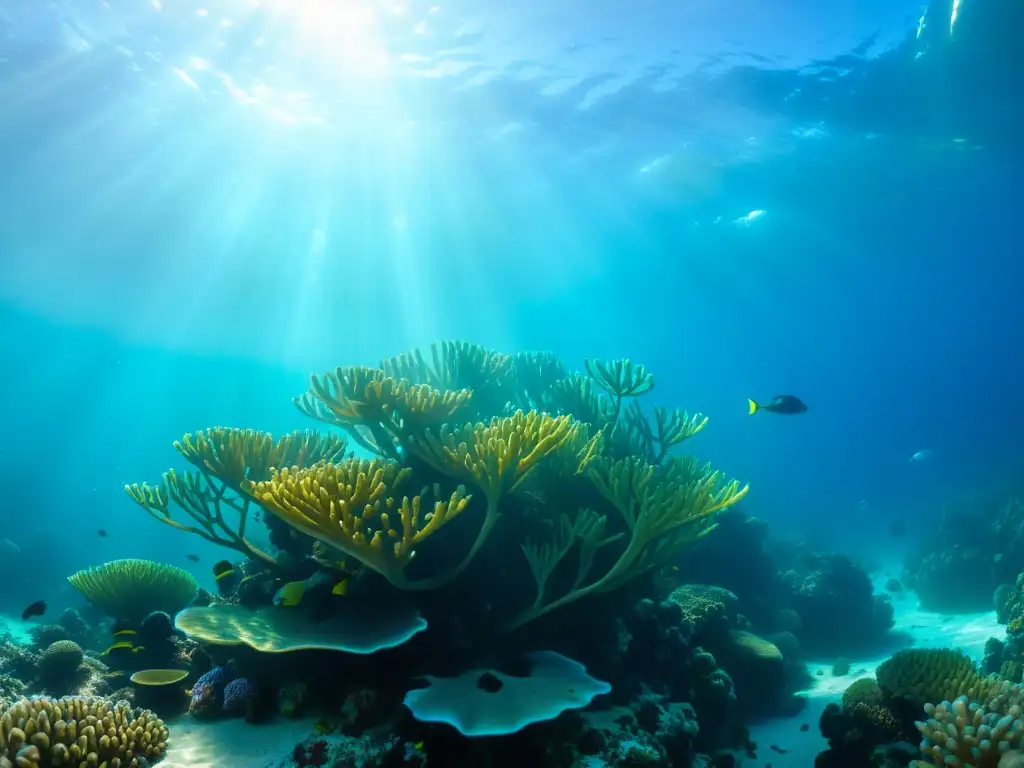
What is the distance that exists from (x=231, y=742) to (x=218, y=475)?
251 cm

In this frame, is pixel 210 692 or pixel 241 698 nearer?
pixel 241 698

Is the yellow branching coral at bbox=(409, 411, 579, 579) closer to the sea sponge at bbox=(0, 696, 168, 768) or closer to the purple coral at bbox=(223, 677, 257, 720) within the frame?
the purple coral at bbox=(223, 677, 257, 720)

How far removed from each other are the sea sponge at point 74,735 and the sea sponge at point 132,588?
3.33 m

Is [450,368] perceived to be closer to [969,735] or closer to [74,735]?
[74,735]

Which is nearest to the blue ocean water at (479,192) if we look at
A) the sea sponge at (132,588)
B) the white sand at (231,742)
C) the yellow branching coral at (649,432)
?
the yellow branching coral at (649,432)

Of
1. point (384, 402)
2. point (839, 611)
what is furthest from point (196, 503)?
point (839, 611)

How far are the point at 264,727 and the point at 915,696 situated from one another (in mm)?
6055

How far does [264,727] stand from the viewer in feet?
15.2

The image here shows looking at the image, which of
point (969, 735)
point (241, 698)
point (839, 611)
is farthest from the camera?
point (839, 611)

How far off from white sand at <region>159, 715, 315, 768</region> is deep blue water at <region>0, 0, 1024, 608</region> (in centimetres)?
1915

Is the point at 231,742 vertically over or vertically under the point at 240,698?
under

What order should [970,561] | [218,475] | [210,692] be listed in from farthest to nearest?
[970,561], [218,475], [210,692]

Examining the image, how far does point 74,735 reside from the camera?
3611 mm

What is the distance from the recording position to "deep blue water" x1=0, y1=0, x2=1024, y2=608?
18312 mm
